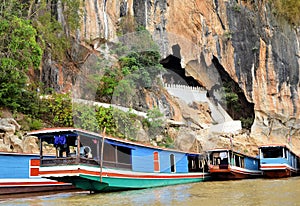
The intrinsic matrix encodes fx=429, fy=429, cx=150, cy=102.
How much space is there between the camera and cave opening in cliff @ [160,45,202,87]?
71.7ft

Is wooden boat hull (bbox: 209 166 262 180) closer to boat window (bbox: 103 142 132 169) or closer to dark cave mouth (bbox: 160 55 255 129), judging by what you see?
boat window (bbox: 103 142 132 169)

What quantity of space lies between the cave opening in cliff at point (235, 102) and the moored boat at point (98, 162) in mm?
11963

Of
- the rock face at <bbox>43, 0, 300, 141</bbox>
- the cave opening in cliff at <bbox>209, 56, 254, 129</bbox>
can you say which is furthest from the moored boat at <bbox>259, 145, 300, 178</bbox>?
the cave opening in cliff at <bbox>209, 56, 254, 129</bbox>

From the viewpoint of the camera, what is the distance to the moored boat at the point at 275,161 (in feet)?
48.4

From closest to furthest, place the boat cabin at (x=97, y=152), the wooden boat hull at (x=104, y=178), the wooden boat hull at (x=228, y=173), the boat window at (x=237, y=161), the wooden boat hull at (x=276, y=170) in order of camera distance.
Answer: the wooden boat hull at (x=104, y=178), the boat cabin at (x=97, y=152), the wooden boat hull at (x=228, y=173), the wooden boat hull at (x=276, y=170), the boat window at (x=237, y=161)

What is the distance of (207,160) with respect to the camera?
15.1 meters

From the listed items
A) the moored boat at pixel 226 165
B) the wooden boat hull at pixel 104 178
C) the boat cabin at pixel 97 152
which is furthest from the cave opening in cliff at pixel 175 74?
the wooden boat hull at pixel 104 178

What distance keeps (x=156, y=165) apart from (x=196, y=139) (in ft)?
26.6

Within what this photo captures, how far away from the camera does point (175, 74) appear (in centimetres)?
2277

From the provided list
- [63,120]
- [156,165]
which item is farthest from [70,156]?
[63,120]

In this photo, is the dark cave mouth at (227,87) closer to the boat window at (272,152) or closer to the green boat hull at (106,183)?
the boat window at (272,152)

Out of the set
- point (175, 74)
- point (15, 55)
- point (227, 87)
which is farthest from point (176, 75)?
point (15, 55)

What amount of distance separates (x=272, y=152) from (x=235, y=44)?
9023mm

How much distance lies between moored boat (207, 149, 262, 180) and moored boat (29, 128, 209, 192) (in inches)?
132
